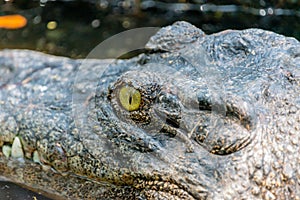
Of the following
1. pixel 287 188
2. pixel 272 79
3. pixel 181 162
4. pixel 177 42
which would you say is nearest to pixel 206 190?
pixel 181 162

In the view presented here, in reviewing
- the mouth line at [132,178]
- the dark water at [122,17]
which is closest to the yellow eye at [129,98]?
the mouth line at [132,178]

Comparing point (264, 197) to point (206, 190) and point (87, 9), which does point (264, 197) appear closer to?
point (206, 190)

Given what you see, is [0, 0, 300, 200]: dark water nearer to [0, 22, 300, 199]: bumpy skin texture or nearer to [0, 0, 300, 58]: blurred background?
[0, 0, 300, 58]: blurred background

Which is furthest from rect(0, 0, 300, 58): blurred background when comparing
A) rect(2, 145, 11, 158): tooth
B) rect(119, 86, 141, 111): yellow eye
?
rect(119, 86, 141, 111): yellow eye

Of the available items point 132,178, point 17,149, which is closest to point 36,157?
point 17,149

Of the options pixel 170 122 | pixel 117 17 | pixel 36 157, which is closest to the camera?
pixel 170 122

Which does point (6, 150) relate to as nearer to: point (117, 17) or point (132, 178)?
point (132, 178)

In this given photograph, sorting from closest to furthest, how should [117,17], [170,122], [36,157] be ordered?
[170,122]
[36,157]
[117,17]
